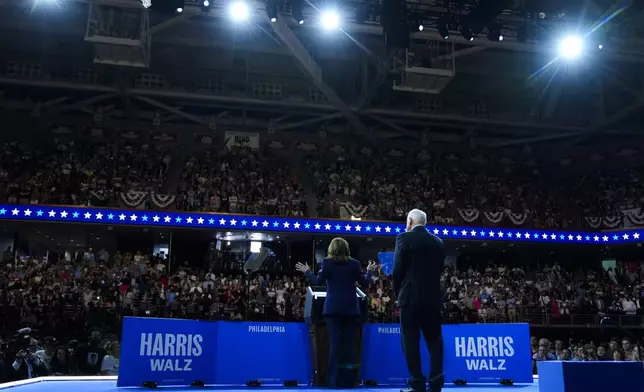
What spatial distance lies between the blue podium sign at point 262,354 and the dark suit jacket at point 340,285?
114 cm

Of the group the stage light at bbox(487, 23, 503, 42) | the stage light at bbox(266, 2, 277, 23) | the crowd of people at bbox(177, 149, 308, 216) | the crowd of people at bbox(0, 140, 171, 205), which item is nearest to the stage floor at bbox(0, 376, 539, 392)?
the stage light at bbox(266, 2, 277, 23)

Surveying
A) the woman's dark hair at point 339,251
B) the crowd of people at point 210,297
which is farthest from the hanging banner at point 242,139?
the woman's dark hair at point 339,251

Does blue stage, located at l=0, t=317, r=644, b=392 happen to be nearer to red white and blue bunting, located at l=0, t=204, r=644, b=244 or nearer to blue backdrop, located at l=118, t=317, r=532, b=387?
blue backdrop, located at l=118, t=317, r=532, b=387

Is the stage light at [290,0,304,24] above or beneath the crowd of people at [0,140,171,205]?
above

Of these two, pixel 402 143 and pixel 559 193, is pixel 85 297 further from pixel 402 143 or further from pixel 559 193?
pixel 559 193

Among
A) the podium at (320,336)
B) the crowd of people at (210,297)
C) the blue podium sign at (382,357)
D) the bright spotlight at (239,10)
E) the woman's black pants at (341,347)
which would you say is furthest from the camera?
the crowd of people at (210,297)

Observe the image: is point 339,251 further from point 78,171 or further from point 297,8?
point 78,171

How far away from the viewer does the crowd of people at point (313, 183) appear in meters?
20.9

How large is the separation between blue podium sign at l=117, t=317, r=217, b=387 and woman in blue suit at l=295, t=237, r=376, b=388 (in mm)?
1527

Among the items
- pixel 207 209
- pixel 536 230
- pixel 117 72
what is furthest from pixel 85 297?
pixel 536 230

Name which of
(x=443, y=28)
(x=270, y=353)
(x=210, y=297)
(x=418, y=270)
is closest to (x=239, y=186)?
(x=210, y=297)

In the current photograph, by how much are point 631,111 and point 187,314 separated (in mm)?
20186

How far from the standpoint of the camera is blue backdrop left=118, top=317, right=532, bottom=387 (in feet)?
20.4

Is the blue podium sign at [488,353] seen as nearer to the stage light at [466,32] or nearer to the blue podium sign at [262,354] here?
the blue podium sign at [262,354]
